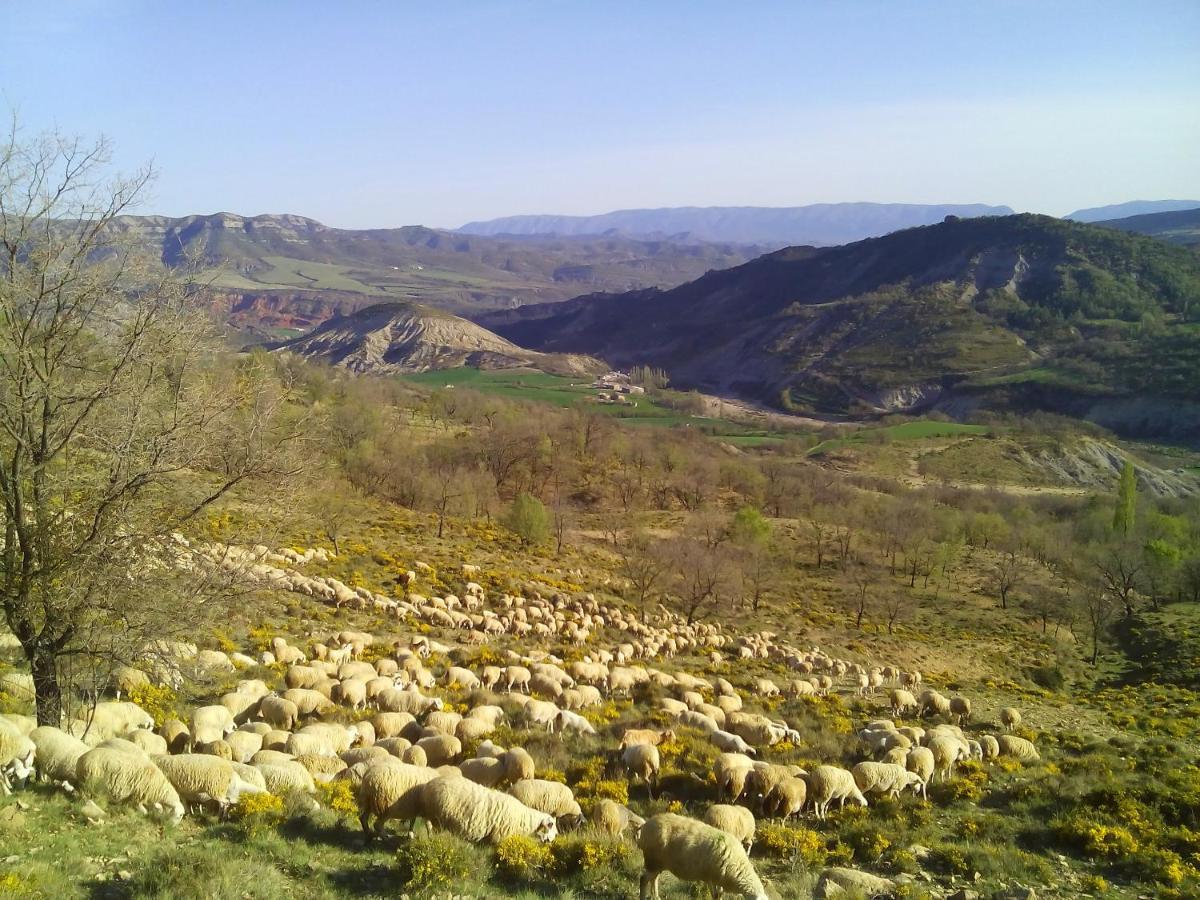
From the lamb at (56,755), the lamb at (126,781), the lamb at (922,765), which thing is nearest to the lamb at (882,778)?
the lamb at (922,765)

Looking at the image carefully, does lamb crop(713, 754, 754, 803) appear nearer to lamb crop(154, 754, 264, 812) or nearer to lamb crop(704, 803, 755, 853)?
lamb crop(704, 803, 755, 853)

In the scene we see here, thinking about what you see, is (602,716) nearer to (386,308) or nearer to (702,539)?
(702,539)

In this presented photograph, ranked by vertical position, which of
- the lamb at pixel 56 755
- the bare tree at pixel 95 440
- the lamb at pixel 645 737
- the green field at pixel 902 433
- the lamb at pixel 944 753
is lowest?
the green field at pixel 902 433

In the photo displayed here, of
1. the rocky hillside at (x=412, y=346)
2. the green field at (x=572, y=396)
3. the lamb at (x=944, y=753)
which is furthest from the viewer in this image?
the rocky hillside at (x=412, y=346)

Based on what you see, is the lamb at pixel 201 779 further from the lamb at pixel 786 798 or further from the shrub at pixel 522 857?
the lamb at pixel 786 798

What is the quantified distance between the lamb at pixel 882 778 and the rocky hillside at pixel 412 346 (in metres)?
152

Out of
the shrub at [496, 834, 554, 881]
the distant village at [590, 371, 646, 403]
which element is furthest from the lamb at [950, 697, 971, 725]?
the distant village at [590, 371, 646, 403]

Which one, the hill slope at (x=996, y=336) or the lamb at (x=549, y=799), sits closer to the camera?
the lamb at (x=549, y=799)

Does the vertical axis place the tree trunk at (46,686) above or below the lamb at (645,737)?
above

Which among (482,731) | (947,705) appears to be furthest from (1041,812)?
(482,731)

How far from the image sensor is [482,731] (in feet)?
44.0

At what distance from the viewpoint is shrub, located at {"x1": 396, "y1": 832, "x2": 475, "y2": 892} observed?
7305 millimetres

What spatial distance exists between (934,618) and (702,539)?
1553cm

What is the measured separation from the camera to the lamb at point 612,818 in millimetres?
9641
